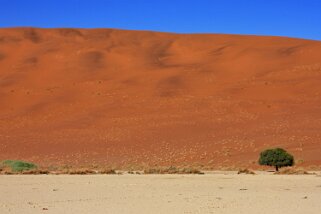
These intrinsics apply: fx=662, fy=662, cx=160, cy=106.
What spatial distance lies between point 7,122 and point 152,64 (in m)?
19.4

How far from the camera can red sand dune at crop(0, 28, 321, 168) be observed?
3797 centimetres

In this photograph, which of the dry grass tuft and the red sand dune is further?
the red sand dune

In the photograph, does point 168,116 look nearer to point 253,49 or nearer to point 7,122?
point 7,122
